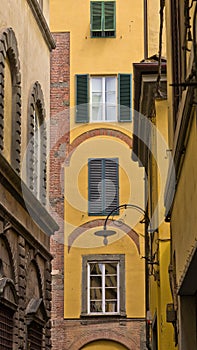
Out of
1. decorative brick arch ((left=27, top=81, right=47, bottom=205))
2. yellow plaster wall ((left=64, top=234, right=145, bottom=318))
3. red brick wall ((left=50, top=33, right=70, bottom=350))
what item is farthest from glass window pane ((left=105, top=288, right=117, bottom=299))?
decorative brick arch ((left=27, top=81, right=47, bottom=205))

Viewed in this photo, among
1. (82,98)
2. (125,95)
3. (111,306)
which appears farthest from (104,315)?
(125,95)

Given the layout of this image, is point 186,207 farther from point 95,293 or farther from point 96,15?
point 96,15

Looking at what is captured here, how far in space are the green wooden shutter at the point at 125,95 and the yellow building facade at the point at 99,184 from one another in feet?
0.11

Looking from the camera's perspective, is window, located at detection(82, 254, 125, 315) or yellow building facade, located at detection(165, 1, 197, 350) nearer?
yellow building facade, located at detection(165, 1, 197, 350)

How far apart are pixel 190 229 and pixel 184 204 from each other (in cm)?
81

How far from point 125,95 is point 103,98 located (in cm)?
77

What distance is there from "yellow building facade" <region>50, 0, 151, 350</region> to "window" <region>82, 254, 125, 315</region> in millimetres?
32

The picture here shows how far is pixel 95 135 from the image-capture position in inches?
1209

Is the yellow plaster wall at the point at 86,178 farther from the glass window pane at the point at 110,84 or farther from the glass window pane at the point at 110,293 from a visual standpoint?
the glass window pane at the point at 110,293

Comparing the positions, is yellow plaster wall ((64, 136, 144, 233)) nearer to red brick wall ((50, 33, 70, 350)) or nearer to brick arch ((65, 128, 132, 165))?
brick arch ((65, 128, 132, 165))

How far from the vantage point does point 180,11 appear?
10.8 metres

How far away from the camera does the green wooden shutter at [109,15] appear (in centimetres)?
3148

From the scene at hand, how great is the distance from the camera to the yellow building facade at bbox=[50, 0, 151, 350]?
2869 centimetres

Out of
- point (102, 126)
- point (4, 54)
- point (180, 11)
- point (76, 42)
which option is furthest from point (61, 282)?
point (180, 11)
